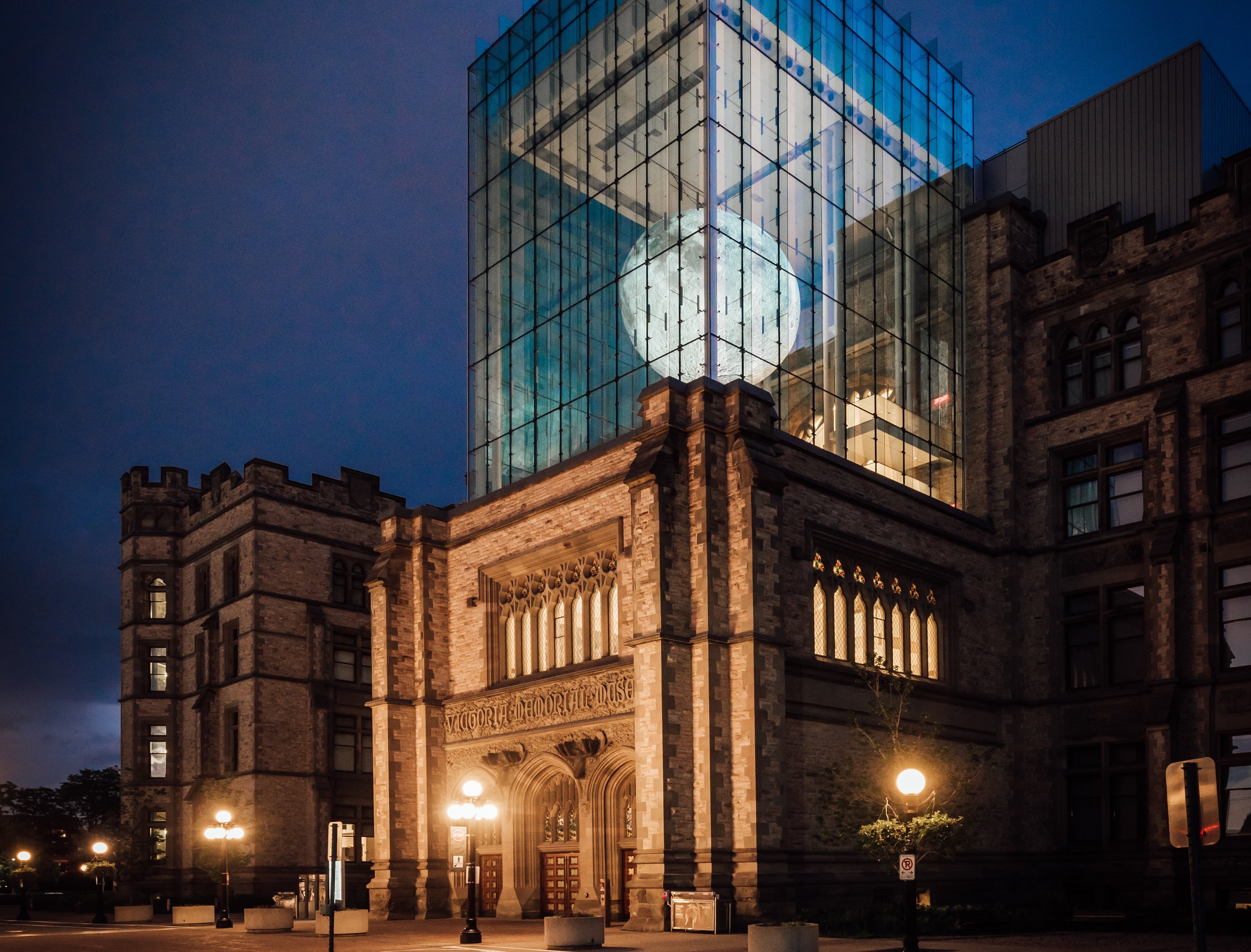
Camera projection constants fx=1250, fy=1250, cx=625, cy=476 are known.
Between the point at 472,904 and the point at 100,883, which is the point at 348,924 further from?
the point at 100,883

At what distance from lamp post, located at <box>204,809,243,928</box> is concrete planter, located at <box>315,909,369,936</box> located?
6.98 metres

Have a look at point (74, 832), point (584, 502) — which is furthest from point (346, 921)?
point (74, 832)

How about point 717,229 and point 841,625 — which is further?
point 717,229

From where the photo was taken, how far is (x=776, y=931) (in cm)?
1991

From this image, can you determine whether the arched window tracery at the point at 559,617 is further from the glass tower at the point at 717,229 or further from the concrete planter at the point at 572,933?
the concrete planter at the point at 572,933

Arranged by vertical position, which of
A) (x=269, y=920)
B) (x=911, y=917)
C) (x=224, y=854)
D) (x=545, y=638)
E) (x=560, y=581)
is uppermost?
(x=560, y=581)

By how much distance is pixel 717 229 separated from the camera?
33.4 m

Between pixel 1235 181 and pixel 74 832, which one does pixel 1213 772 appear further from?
pixel 74 832

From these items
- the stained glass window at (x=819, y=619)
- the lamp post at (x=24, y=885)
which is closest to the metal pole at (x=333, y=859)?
the stained glass window at (x=819, y=619)

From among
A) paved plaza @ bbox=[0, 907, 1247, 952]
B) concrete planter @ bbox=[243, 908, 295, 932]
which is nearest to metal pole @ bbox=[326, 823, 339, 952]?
paved plaza @ bbox=[0, 907, 1247, 952]

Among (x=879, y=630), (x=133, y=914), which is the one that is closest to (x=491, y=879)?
(x=879, y=630)

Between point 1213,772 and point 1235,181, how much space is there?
2914cm

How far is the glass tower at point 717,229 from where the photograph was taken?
34.2m

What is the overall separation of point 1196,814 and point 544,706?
81.1 ft
